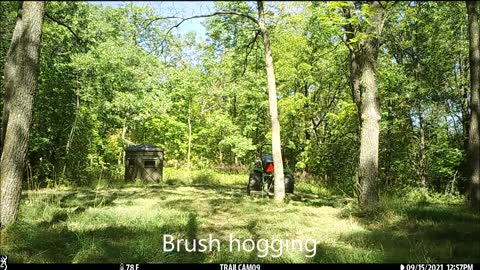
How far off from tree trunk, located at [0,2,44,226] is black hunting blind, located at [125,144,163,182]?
9.62 meters

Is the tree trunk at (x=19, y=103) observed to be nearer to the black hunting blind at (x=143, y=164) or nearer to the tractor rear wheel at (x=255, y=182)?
the tractor rear wheel at (x=255, y=182)

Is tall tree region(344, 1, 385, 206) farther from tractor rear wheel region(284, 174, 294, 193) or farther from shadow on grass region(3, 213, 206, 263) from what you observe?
tractor rear wheel region(284, 174, 294, 193)

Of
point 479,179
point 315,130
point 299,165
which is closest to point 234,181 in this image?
point 299,165

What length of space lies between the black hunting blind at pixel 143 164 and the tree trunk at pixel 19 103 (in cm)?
962

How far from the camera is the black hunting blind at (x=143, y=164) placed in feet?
51.3

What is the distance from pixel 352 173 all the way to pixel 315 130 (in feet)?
20.1

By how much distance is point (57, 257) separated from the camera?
15.0ft

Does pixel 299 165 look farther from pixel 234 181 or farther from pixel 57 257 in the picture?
pixel 57 257

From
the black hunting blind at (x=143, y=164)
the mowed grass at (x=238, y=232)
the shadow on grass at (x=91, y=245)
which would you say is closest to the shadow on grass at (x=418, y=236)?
the mowed grass at (x=238, y=232)

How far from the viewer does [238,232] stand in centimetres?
602

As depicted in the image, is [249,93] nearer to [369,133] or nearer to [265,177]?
[265,177]

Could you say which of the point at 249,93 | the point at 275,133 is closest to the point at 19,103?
the point at 275,133

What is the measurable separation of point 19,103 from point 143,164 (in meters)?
10.1

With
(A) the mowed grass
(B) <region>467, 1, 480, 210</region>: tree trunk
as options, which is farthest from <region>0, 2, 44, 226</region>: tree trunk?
(B) <region>467, 1, 480, 210</region>: tree trunk
